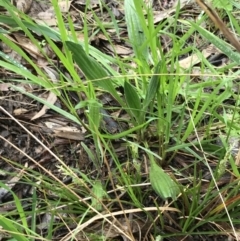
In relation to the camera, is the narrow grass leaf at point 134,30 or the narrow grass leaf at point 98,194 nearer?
the narrow grass leaf at point 98,194

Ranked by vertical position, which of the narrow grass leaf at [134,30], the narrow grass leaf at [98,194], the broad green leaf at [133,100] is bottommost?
the narrow grass leaf at [98,194]

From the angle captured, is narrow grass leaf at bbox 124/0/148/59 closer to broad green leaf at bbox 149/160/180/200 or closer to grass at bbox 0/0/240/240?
grass at bbox 0/0/240/240

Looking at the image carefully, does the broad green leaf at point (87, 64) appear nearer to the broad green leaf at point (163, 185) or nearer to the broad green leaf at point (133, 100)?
the broad green leaf at point (133, 100)

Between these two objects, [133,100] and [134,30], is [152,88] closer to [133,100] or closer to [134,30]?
[133,100]

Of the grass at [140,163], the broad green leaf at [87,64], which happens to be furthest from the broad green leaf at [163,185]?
the broad green leaf at [87,64]

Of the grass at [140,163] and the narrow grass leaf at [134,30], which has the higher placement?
the narrow grass leaf at [134,30]

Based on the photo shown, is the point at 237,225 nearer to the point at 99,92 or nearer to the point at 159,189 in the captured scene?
the point at 159,189

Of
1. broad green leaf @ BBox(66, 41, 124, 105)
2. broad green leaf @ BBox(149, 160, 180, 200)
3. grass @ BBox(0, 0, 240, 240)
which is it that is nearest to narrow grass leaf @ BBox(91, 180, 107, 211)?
grass @ BBox(0, 0, 240, 240)

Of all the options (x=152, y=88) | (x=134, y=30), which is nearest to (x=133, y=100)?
(x=152, y=88)
